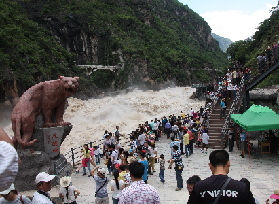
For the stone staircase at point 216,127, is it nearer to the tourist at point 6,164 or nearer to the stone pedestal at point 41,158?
the stone pedestal at point 41,158

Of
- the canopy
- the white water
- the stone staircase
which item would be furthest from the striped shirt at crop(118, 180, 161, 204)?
the white water

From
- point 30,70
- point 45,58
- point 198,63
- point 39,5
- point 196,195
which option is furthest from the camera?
point 198,63

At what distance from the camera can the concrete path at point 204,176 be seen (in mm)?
8898

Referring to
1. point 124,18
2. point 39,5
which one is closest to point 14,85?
point 39,5

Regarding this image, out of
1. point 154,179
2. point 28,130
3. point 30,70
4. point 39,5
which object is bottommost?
point 154,179

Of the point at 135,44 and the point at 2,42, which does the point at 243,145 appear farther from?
the point at 135,44

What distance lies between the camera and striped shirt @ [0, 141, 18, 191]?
179 centimetres

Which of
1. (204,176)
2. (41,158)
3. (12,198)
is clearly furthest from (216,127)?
(12,198)

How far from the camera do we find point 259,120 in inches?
476

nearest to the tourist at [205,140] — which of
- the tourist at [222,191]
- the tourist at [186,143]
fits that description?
the tourist at [186,143]

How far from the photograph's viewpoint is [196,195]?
278 cm

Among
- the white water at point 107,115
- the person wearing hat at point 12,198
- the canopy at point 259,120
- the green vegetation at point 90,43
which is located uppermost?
the green vegetation at point 90,43

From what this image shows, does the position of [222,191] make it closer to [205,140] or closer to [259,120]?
[259,120]

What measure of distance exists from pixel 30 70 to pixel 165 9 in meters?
89.1
